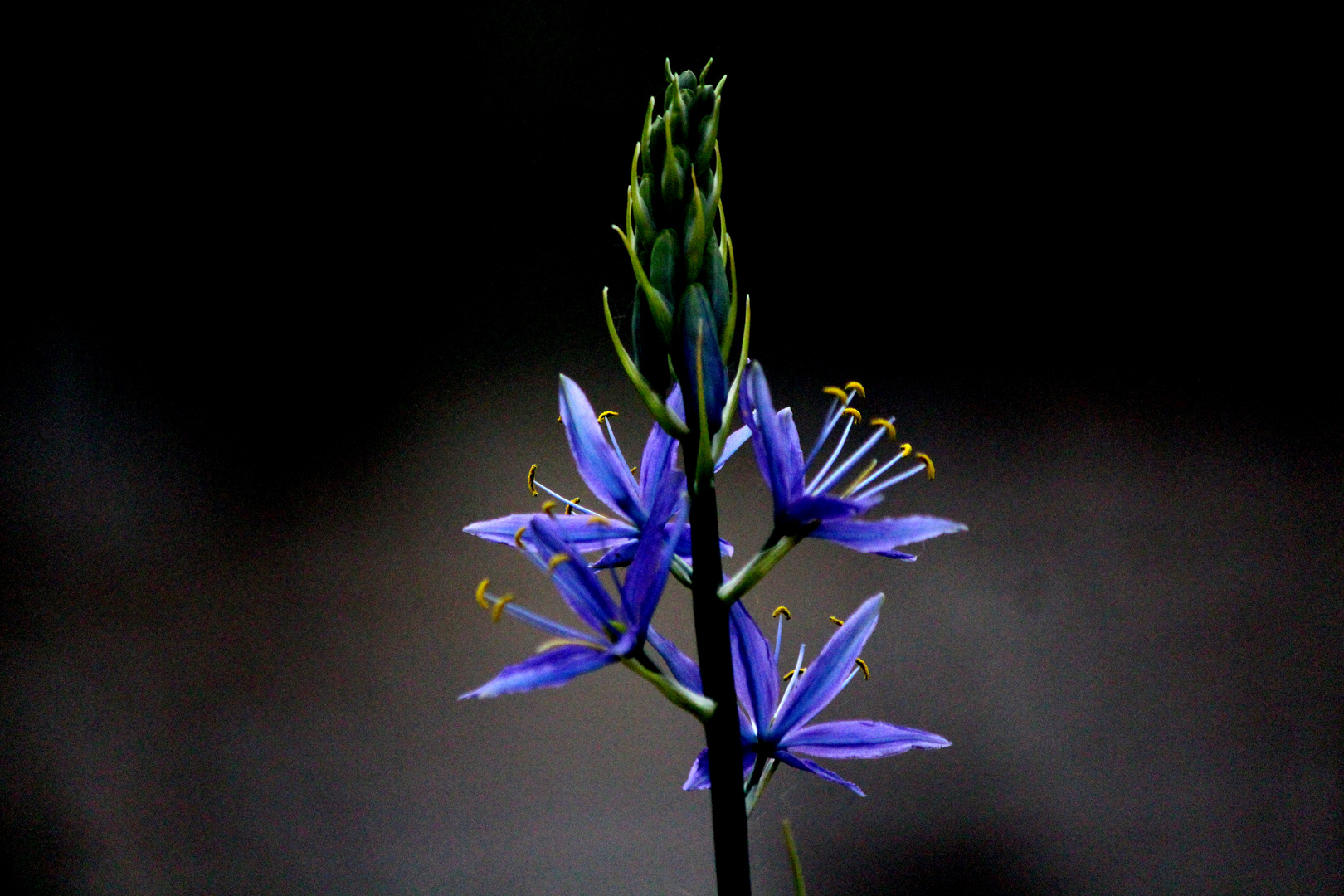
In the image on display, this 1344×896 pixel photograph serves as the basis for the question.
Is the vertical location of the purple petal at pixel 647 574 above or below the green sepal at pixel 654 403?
below

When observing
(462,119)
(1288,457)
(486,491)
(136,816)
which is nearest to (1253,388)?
(1288,457)

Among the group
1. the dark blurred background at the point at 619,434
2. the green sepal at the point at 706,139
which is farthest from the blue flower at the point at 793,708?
the dark blurred background at the point at 619,434

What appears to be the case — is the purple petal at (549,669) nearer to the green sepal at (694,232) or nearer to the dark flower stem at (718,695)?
the dark flower stem at (718,695)

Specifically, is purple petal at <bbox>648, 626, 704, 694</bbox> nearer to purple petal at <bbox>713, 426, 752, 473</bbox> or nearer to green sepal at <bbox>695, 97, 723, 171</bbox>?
purple petal at <bbox>713, 426, 752, 473</bbox>

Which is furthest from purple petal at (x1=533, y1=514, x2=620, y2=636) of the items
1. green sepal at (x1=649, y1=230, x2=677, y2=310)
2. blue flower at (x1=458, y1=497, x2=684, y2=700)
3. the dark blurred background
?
the dark blurred background

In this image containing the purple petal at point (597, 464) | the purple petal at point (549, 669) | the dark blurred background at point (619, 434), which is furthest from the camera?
the dark blurred background at point (619, 434)
